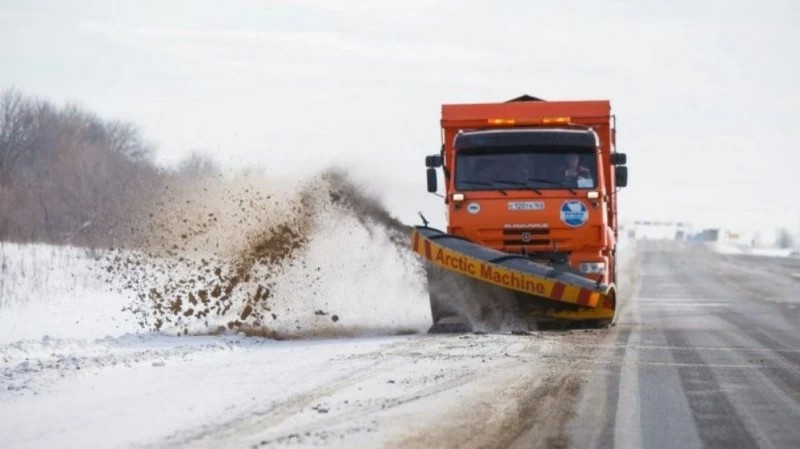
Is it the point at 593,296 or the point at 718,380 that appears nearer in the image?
the point at 718,380

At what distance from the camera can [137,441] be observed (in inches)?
298

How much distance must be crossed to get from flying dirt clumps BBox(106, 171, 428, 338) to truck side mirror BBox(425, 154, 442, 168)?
164 cm

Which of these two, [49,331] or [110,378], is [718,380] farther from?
[49,331]

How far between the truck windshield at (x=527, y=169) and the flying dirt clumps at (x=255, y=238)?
228 cm

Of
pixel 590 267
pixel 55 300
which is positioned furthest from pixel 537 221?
pixel 55 300

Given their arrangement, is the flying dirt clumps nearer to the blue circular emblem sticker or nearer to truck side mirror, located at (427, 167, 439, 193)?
truck side mirror, located at (427, 167, 439, 193)

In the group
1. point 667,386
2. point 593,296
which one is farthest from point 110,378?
point 593,296

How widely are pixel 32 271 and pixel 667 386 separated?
22.4m

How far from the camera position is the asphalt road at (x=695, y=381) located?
8.27 meters

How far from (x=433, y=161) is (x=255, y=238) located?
274 cm

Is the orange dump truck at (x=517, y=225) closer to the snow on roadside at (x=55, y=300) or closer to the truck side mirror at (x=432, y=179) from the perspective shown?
the truck side mirror at (x=432, y=179)

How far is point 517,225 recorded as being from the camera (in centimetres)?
1730

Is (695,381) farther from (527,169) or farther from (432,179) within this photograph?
(432,179)

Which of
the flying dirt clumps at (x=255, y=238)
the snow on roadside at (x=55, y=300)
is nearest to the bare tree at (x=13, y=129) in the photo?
the snow on roadside at (x=55, y=300)
